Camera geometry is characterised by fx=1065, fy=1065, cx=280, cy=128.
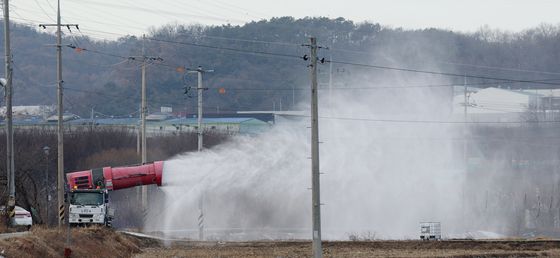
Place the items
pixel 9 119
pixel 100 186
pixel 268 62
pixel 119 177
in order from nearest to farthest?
pixel 9 119 < pixel 119 177 < pixel 100 186 < pixel 268 62

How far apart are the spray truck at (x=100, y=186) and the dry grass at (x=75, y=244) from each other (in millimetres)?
2414

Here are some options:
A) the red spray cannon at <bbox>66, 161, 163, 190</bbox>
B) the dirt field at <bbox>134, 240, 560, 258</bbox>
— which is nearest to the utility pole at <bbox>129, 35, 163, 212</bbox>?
the red spray cannon at <bbox>66, 161, 163, 190</bbox>

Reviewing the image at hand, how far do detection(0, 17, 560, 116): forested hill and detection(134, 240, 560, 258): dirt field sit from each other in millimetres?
59757

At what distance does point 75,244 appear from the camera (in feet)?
154

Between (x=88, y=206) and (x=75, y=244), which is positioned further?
(x=88, y=206)

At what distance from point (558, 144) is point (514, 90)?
27.5 m

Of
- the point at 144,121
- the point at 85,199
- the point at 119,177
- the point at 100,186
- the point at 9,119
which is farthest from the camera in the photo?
the point at 144,121

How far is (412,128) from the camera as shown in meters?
90.4

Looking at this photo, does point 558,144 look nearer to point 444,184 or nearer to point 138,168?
point 444,184

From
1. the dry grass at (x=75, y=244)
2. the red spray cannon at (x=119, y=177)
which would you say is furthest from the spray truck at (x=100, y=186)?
the dry grass at (x=75, y=244)

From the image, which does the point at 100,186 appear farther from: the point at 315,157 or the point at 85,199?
the point at 315,157

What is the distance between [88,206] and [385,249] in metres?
17.3

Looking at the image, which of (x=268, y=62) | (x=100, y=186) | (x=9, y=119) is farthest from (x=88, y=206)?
(x=268, y=62)

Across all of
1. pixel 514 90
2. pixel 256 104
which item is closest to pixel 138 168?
pixel 514 90
